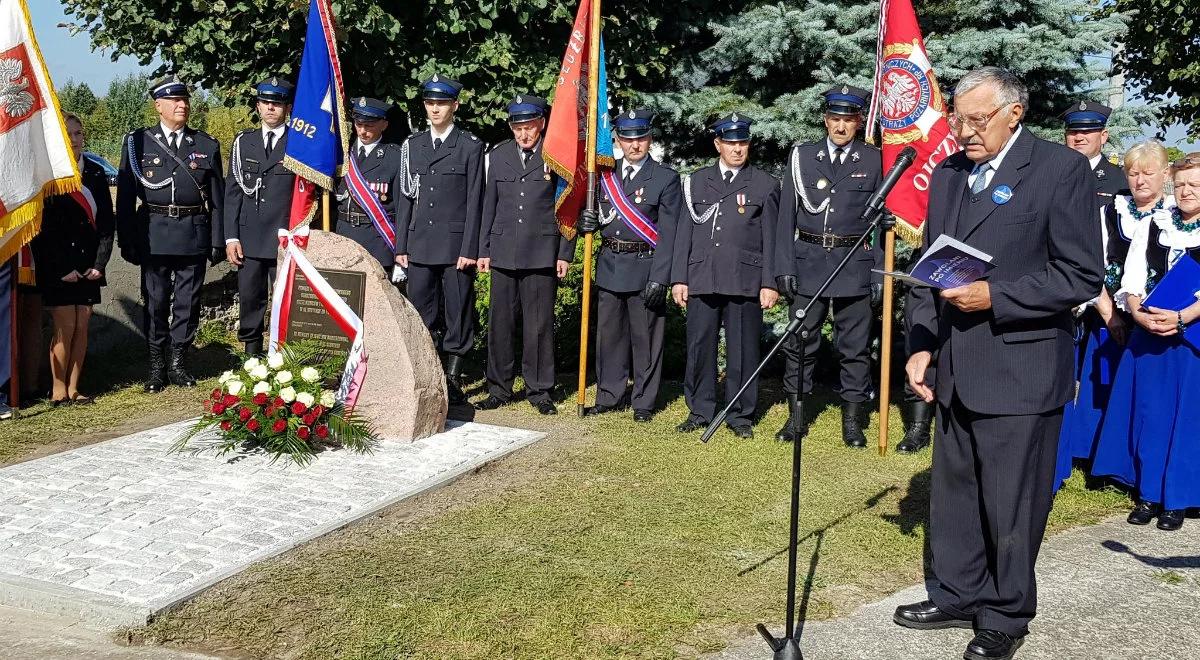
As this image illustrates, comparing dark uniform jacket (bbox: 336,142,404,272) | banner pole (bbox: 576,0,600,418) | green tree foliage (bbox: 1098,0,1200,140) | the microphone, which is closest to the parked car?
dark uniform jacket (bbox: 336,142,404,272)

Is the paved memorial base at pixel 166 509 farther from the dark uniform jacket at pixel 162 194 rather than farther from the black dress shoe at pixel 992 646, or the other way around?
the black dress shoe at pixel 992 646

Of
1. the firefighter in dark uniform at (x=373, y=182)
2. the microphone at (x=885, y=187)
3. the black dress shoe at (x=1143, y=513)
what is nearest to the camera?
the microphone at (x=885, y=187)

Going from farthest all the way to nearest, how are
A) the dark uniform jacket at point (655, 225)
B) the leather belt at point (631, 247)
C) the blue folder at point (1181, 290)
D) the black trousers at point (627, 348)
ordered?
the black trousers at point (627, 348) < the leather belt at point (631, 247) < the dark uniform jacket at point (655, 225) < the blue folder at point (1181, 290)

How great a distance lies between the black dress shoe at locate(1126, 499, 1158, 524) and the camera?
5750 mm

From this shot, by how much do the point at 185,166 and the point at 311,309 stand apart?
1973 millimetres

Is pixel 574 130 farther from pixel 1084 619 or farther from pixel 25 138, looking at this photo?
pixel 1084 619

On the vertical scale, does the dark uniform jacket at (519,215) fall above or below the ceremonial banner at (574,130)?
below

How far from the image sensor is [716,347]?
7648 millimetres

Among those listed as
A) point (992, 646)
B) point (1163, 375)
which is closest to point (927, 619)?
point (992, 646)

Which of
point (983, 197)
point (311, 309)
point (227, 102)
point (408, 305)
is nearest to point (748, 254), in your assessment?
point (408, 305)

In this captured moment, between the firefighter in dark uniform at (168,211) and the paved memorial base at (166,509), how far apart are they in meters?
1.66

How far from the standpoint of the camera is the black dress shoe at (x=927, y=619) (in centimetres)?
420

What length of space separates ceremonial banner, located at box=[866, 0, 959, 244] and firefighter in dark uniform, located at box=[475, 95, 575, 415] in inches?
93.2

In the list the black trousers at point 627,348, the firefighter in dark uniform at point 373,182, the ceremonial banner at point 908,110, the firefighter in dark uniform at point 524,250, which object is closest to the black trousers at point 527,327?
the firefighter in dark uniform at point 524,250
